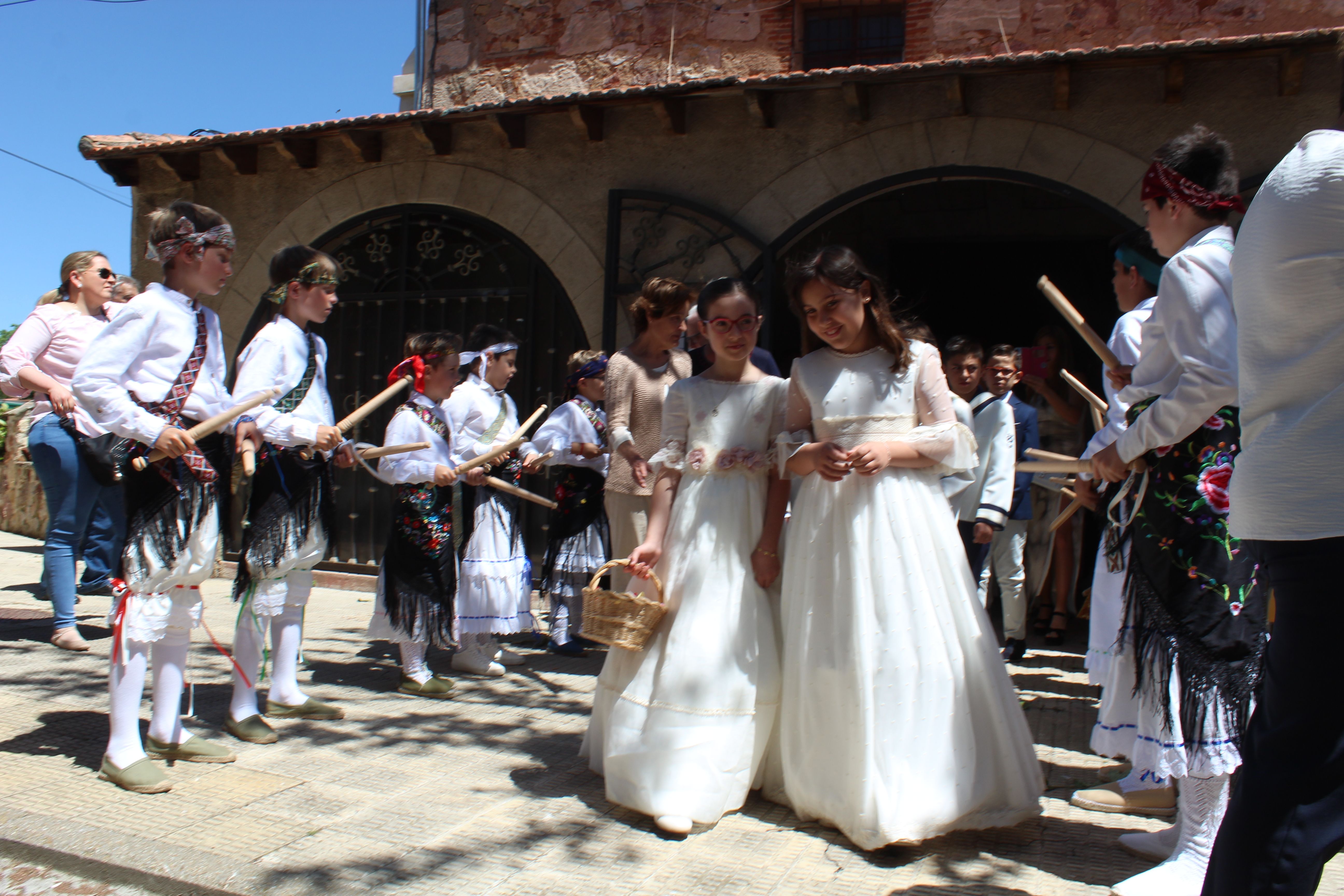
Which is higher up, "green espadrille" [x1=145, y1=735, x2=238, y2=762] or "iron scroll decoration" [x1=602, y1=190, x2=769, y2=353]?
"iron scroll decoration" [x1=602, y1=190, x2=769, y2=353]

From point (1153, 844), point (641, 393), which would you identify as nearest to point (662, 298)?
point (641, 393)

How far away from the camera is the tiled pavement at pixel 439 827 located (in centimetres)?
261

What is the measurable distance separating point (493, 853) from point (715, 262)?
5.16m

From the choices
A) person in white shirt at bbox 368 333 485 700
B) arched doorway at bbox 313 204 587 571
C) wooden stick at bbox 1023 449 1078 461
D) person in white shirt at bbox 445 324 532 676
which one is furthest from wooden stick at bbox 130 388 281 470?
arched doorway at bbox 313 204 587 571

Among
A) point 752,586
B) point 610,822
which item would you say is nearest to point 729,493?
point 752,586

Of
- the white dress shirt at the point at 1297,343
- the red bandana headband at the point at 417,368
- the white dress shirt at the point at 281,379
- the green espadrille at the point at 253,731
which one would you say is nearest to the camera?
the white dress shirt at the point at 1297,343

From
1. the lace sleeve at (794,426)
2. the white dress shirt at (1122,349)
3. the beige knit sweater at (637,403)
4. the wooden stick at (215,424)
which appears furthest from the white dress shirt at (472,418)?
the white dress shirt at (1122,349)

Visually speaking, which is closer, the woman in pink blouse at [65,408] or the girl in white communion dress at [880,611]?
the girl in white communion dress at [880,611]

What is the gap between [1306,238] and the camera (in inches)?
67.7

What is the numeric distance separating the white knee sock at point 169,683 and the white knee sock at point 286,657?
632 millimetres

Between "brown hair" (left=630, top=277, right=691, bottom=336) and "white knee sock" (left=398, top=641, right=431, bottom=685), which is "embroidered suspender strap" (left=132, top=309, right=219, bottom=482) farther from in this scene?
"brown hair" (left=630, top=277, right=691, bottom=336)

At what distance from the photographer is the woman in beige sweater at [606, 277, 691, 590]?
450 centimetres

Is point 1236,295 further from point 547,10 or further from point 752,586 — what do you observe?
point 547,10

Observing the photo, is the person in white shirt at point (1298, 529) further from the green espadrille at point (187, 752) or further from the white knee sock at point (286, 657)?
the white knee sock at point (286, 657)
